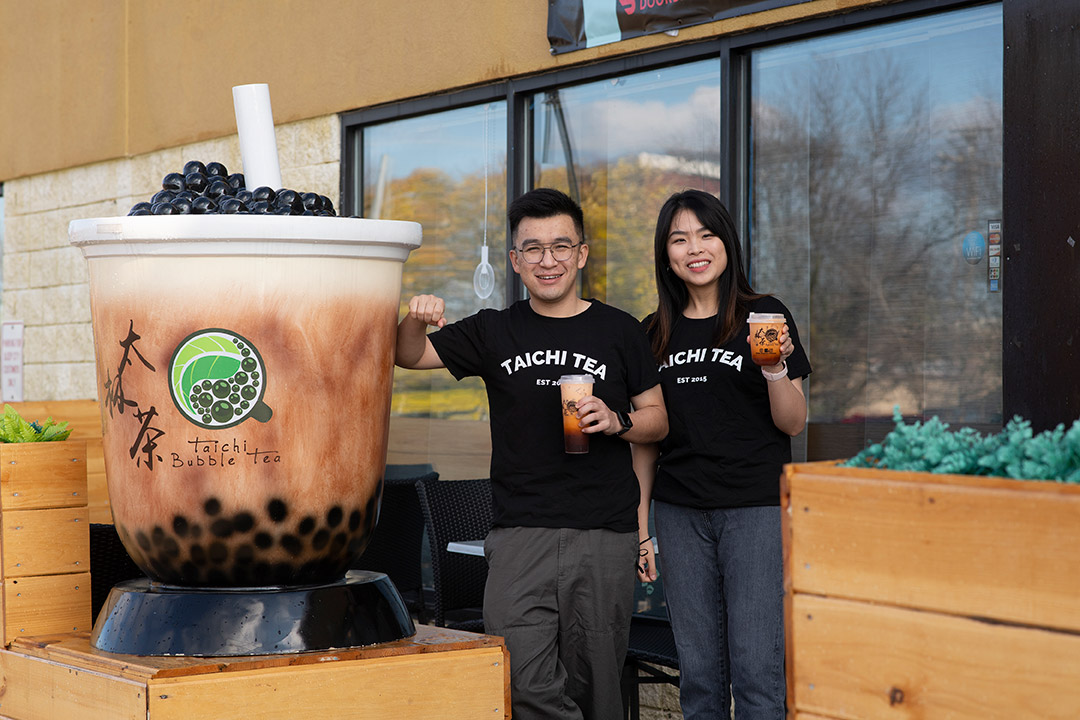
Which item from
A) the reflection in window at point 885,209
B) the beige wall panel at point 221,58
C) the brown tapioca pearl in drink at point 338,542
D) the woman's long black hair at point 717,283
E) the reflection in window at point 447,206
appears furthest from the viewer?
the reflection in window at point 447,206

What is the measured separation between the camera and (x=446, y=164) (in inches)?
224

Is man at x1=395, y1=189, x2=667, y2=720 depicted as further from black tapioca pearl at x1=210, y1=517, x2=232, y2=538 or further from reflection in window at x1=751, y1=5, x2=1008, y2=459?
reflection in window at x1=751, y1=5, x2=1008, y2=459

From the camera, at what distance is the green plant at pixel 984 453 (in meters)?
1.59

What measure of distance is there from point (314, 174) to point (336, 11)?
0.81 metres

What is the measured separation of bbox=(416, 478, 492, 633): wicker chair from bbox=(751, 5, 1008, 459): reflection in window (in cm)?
123

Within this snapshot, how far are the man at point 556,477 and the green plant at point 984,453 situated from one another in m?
1.06

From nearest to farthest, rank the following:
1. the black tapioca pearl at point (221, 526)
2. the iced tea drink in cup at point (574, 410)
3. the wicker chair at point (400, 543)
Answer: the black tapioca pearl at point (221, 526) → the iced tea drink in cup at point (574, 410) → the wicker chair at point (400, 543)

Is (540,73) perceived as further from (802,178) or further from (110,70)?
(110,70)

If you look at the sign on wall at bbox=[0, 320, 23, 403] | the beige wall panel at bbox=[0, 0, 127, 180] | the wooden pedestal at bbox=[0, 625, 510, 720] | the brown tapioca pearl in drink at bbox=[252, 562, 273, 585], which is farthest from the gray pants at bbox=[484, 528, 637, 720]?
Result: the sign on wall at bbox=[0, 320, 23, 403]

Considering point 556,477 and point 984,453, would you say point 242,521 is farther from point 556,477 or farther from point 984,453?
point 984,453

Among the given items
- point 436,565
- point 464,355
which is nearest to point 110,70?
point 436,565

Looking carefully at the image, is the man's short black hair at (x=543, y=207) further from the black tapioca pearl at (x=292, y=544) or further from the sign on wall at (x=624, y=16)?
the sign on wall at (x=624, y=16)

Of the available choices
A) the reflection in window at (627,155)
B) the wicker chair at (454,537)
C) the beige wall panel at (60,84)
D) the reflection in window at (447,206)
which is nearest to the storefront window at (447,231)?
the reflection in window at (447,206)

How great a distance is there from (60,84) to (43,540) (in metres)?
5.73
